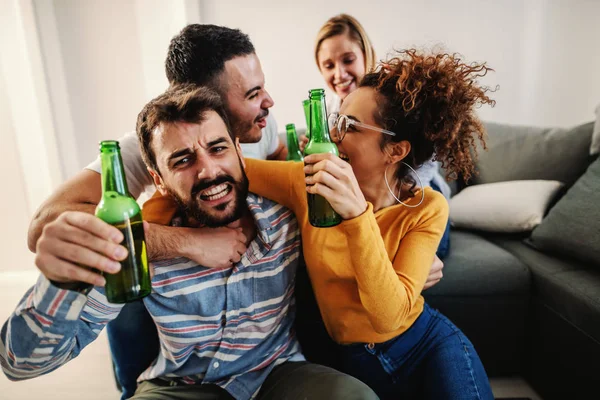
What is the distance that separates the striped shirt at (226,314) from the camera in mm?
1133

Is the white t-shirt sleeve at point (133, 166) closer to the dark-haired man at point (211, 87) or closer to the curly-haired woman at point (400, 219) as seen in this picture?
the dark-haired man at point (211, 87)

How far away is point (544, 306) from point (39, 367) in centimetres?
190

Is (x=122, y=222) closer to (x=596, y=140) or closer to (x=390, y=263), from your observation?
(x=390, y=263)

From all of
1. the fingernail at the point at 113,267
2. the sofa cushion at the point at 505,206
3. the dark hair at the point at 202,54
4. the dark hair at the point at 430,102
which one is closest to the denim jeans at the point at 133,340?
the fingernail at the point at 113,267

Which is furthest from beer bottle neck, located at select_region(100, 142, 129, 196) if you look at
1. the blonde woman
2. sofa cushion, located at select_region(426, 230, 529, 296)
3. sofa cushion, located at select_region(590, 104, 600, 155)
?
sofa cushion, located at select_region(590, 104, 600, 155)

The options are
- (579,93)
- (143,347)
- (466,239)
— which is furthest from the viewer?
(579,93)

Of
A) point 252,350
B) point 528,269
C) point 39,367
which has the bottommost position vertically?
point 528,269

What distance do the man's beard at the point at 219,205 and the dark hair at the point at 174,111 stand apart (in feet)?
0.48


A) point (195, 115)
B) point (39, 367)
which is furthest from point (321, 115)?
point (39, 367)

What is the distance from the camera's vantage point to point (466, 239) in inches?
87.5

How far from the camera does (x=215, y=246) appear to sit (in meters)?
1.14

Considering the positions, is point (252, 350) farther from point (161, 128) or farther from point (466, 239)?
point (466, 239)

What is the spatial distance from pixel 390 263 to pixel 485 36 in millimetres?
2759

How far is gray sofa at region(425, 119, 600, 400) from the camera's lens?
64.4 inches
